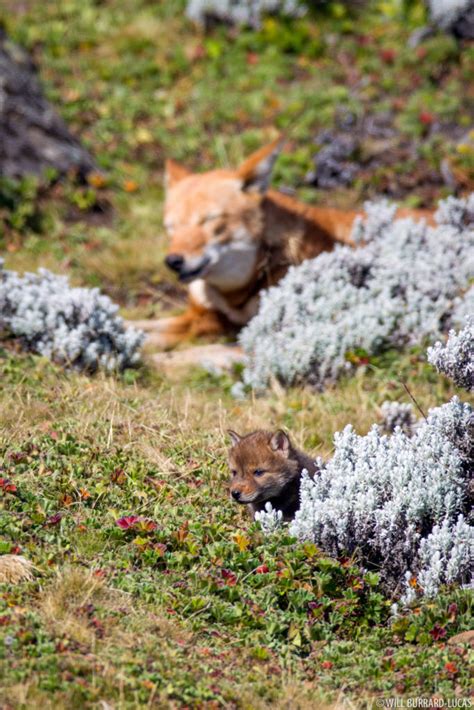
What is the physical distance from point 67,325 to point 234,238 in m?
2.01

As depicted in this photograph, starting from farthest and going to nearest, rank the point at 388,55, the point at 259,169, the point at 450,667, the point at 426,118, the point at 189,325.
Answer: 1. the point at 388,55
2. the point at 426,118
3. the point at 189,325
4. the point at 259,169
5. the point at 450,667

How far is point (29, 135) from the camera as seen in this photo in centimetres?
1063

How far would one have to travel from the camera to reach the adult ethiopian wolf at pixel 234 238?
27.7 feet

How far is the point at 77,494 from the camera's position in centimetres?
483

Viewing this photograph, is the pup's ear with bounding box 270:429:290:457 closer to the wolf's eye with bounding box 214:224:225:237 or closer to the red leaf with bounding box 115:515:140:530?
the red leaf with bounding box 115:515:140:530

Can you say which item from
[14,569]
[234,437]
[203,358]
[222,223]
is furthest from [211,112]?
[14,569]

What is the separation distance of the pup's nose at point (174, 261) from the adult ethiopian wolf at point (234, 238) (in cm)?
1

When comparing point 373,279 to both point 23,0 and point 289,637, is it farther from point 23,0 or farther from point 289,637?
point 23,0

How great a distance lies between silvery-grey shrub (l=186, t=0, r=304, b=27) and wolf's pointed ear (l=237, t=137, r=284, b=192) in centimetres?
494

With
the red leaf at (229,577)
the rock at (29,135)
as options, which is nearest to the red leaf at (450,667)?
the red leaf at (229,577)

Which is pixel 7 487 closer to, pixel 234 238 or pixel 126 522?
pixel 126 522

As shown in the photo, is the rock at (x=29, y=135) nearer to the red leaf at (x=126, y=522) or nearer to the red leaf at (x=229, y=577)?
the red leaf at (x=126, y=522)

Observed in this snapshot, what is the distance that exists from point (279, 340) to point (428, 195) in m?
3.80

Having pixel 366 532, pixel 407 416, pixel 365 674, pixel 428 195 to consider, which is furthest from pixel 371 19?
pixel 365 674
